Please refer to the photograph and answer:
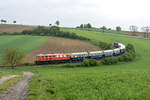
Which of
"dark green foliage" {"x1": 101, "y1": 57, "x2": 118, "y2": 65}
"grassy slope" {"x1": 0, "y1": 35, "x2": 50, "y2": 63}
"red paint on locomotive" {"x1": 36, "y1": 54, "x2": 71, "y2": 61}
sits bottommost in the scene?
"dark green foliage" {"x1": 101, "y1": 57, "x2": 118, "y2": 65}

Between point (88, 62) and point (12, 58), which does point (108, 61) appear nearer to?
point (88, 62)

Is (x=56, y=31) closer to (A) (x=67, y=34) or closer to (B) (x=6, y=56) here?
(A) (x=67, y=34)

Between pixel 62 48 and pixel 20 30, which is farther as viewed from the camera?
pixel 20 30

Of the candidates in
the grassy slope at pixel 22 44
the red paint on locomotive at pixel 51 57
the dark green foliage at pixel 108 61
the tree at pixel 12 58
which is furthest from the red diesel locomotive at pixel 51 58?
the grassy slope at pixel 22 44

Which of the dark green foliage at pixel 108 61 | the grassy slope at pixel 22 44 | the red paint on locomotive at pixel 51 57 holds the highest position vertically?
the grassy slope at pixel 22 44

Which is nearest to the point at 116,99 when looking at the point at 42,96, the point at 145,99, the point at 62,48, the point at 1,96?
the point at 145,99

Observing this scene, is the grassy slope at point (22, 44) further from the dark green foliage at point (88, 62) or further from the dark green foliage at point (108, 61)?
the dark green foliage at point (108, 61)

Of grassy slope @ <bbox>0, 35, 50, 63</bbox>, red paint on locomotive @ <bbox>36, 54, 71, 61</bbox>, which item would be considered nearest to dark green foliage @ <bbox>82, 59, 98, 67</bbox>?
red paint on locomotive @ <bbox>36, 54, 71, 61</bbox>

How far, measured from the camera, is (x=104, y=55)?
43.7 metres

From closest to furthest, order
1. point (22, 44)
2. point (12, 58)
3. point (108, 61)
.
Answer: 1. point (12, 58)
2. point (108, 61)
3. point (22, 44)

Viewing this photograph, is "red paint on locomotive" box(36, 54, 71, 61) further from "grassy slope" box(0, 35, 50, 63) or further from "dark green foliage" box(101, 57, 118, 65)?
"grassy slope" box(0, 35, 50, 63)

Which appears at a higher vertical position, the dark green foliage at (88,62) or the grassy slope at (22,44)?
the grassy slope at (22,44)

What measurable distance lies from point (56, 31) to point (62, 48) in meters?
34.7

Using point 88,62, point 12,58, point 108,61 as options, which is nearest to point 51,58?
point 12,58
